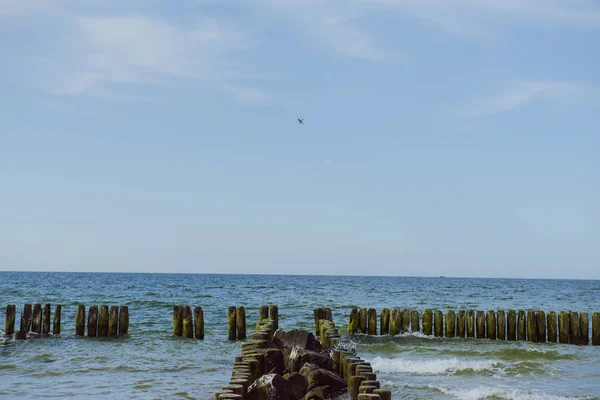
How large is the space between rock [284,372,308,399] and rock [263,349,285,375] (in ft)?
5.29

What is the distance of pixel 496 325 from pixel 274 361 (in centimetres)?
1147

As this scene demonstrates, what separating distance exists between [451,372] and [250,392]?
7188 millimetres

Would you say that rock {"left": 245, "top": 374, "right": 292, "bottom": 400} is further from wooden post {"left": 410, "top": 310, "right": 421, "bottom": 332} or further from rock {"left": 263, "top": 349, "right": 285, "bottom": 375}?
wooden post {"left": 410, "top": 310, "right": 421, "bottom": 332}

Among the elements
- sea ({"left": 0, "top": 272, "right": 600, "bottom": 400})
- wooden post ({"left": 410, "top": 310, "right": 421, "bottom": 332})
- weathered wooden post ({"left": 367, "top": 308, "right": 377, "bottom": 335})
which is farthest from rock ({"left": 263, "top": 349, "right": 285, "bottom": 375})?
wooden post ({"left": 410, "top": 310, "right": 421, "bottom": 332})

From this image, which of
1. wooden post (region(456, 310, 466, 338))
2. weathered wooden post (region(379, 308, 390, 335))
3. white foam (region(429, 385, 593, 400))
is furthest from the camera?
weathered wooden post (region(379, 308, 390, 335))

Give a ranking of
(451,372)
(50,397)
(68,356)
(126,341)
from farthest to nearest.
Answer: (126,341)
(68,356)
(451,372)
(50,397)

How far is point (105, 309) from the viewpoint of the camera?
21984mm

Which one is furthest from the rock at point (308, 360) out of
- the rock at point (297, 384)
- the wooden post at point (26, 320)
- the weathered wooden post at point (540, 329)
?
the wooden post at point (26, 320)

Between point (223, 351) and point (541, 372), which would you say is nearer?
point (541, 372)

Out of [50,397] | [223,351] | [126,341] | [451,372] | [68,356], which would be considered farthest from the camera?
[126,341]

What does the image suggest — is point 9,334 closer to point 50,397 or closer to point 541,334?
point 50,397

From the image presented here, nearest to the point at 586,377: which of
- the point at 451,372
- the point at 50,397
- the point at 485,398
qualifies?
the point at 451,372

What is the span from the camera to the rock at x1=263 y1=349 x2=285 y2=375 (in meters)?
12.9

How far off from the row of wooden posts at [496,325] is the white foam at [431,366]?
4438 mm
